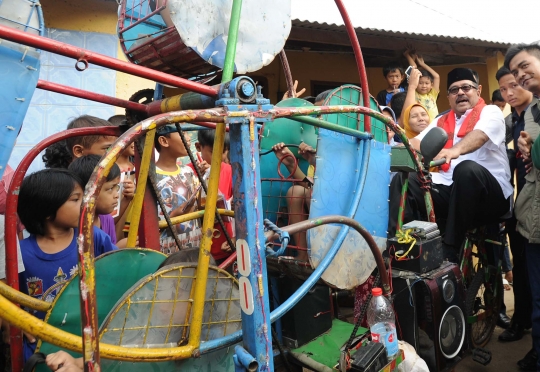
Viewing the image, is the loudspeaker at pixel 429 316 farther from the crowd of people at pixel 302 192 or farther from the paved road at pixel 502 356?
the paved road at pixel 502 356

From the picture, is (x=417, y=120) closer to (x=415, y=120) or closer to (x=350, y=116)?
(x=415, y=120)

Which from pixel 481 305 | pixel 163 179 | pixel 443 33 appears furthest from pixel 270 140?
pixel 443 33

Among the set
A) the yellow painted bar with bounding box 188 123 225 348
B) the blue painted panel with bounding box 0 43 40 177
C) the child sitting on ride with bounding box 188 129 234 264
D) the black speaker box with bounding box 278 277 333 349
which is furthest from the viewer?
the child sitting on ride with bounding box 188 129 234 264

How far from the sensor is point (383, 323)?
1.84 m

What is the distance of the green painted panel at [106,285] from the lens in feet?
4.36

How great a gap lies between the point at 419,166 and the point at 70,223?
1.72 meters

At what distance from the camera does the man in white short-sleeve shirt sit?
2.85 meters

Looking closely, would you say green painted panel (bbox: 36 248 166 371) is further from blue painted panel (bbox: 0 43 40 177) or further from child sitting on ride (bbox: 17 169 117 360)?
blue painted panel (bbox: 0 43 40 177)

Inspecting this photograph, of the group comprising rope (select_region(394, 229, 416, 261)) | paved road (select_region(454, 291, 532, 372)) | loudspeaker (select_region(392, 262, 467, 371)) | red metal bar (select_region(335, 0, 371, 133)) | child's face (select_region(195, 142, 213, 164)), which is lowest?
paved road (select_region(454, 291, 532, 372))

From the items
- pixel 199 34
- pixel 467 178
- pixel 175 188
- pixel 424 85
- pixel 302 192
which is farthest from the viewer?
pixel 424 85

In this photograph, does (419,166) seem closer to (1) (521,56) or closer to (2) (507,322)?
(1) (521,56)

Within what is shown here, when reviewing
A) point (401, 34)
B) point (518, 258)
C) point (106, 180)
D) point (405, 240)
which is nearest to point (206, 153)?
point (106, 180)

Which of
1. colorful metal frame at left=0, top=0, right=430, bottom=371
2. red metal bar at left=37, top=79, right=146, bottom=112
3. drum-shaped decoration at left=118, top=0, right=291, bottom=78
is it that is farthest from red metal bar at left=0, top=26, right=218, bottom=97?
red metal bar at left=37, top=79, right=146, bottom=112

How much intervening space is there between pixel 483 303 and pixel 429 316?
1.37 m
